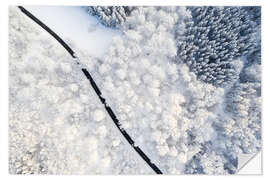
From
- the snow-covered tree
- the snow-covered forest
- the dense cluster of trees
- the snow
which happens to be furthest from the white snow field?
the snow-covered tree

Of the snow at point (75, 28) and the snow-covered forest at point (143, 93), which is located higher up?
the snow at point (75, 28)

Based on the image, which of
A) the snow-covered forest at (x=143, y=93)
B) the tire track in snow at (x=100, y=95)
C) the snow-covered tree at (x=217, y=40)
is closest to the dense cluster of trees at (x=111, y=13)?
the snow-covered forest at (x=143, y=93)

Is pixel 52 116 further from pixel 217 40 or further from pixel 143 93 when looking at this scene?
pixel 217 40

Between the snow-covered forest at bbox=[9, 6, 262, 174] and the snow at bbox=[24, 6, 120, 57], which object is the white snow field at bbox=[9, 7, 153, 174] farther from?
the snow at bbox=[24, 6, 120, 57]

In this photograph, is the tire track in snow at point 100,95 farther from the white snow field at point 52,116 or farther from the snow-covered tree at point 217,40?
the snow-covered tree at point 217,40

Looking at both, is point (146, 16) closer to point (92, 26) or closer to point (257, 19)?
point (92, 26)

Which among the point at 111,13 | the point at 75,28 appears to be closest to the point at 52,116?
the point at 75,28
